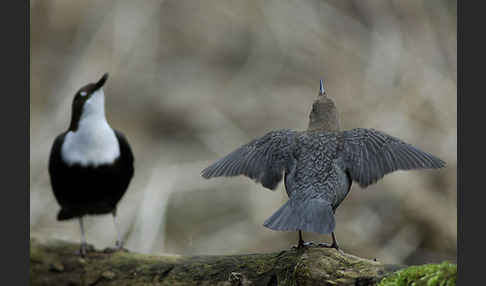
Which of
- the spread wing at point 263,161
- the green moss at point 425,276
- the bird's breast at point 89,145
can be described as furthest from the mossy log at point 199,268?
the bird's breast at point 89,145

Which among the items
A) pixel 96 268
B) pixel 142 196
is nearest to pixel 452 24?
pixel 142 196

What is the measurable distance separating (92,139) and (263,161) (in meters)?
1.59

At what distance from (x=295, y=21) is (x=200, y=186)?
93.1 inches

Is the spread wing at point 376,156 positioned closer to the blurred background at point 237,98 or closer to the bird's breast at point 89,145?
the bird's breast at point 89,145

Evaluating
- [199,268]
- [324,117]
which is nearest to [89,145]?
[199,268]

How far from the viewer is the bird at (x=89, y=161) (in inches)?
170

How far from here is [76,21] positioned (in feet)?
24.1

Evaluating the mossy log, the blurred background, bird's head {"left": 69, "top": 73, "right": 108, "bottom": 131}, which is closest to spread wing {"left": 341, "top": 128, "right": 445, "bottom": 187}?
the mossy log

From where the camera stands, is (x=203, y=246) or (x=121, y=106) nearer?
(x=203, y=246)

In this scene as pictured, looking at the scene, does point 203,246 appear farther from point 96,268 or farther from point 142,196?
point 96,268

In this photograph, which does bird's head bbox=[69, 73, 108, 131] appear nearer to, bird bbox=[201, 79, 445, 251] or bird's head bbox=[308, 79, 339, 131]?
bird bbox=[201, 79, 445, 251]

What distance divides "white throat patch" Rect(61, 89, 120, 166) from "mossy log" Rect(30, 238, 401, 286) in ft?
2.26

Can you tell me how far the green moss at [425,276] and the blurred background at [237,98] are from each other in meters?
3.44

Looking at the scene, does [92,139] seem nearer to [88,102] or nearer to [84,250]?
[88,102]
